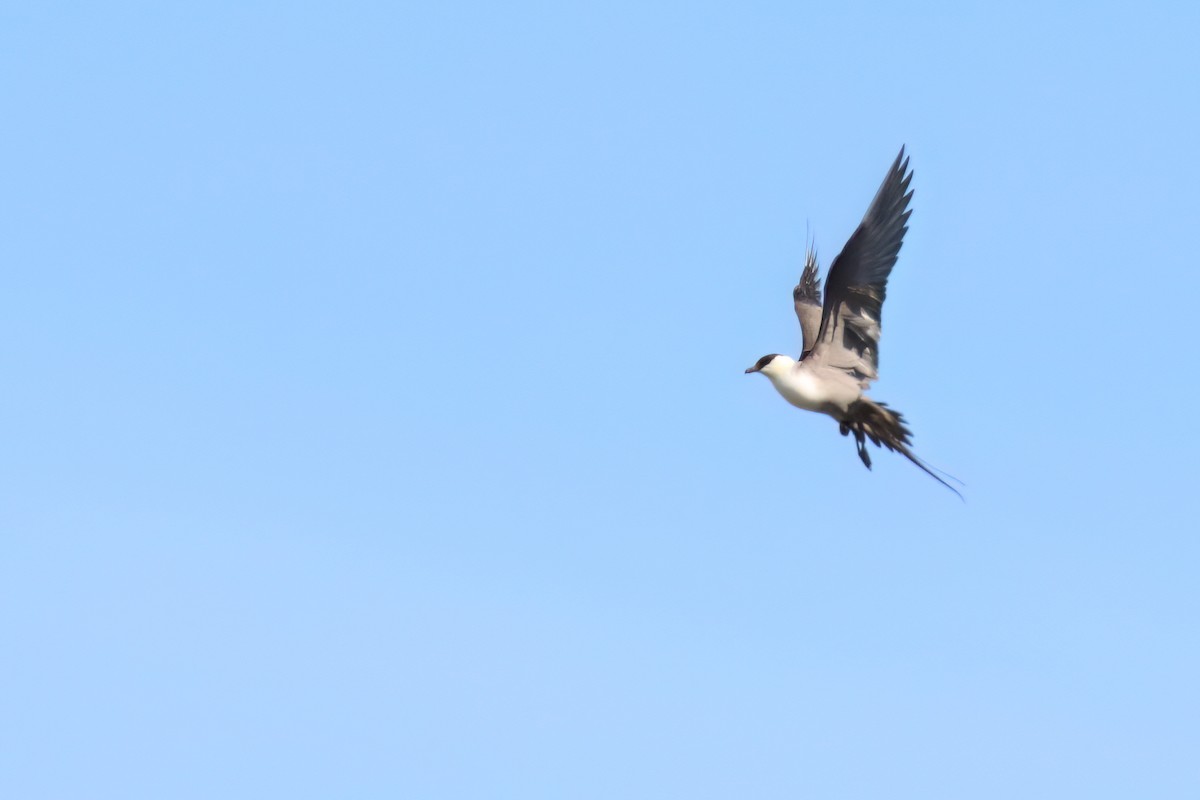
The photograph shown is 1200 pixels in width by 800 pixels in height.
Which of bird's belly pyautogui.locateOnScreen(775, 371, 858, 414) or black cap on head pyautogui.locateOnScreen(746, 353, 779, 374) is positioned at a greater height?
black cap on head pyautogui.locateOnScreen(746, 353, 779, 374)

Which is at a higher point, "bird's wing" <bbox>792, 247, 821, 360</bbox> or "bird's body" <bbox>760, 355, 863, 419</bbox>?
"bird's wing" <bbox>792, 247, 821, 360</bbox>

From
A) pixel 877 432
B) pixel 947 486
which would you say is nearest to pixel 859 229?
pixel 877 432

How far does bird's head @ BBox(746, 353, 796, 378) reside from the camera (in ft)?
52.4

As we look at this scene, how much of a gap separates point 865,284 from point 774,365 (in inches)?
49.6

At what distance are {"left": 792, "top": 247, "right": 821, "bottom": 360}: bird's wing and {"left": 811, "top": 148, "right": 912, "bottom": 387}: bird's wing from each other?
0.43m

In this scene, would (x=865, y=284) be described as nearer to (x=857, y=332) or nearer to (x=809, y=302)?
(x=857, y=332)

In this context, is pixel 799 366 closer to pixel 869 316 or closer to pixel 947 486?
pixel 869 316

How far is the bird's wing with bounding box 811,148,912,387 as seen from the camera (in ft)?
A: 50.9

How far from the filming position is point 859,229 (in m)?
15.5

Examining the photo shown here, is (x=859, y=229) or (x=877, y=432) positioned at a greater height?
(x=859, y=229)

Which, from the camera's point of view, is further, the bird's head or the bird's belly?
the bird's head

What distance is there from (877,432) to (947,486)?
2.20m

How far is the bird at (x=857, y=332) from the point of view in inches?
609

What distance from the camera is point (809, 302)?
17.8 metres
